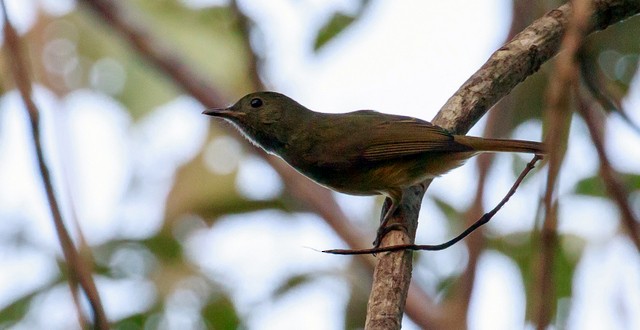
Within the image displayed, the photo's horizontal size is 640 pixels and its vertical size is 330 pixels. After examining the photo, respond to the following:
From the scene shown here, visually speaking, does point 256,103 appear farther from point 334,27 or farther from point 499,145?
point 499,145

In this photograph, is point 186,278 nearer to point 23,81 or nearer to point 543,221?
point 23,81

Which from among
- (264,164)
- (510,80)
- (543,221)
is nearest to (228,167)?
(264,164)

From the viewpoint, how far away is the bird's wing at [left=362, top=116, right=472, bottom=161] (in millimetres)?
4301

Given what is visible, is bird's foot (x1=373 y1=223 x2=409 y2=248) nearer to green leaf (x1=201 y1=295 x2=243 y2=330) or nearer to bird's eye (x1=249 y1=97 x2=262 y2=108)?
green leaf (x1=201 y1=295 x2=243 y2=330)

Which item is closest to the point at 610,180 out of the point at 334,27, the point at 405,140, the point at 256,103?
the point at 405,140

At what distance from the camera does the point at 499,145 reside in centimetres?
429

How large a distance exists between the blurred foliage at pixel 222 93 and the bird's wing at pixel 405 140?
1.61 ft

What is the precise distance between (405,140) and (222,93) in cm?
208

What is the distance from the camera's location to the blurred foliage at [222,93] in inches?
193

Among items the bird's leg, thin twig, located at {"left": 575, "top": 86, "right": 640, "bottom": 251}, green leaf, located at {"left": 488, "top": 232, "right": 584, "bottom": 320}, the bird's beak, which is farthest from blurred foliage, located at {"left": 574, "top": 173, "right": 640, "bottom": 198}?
thin twig, located at {"left": 575, "top": 86, "right": 640, "bottom": 251}

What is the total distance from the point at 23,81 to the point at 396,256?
1.66 meters

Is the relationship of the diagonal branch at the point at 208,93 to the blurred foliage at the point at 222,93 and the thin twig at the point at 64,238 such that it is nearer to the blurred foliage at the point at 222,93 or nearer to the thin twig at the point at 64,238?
the blurred foliage at the point at 222,93

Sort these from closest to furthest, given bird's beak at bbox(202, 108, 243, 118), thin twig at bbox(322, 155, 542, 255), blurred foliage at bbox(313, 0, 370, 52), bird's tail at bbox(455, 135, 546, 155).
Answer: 1. thin twig at bbox(322, 155, 542, 255)
2. bird's tail at bbox(455, 135, 546, 155)
3. bird's beak at bbox(202, 108, 243, 118)
4. blurred foliage at bbox(313, 0, 370, 52)

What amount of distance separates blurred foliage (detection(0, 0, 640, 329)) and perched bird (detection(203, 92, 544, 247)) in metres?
0.37
